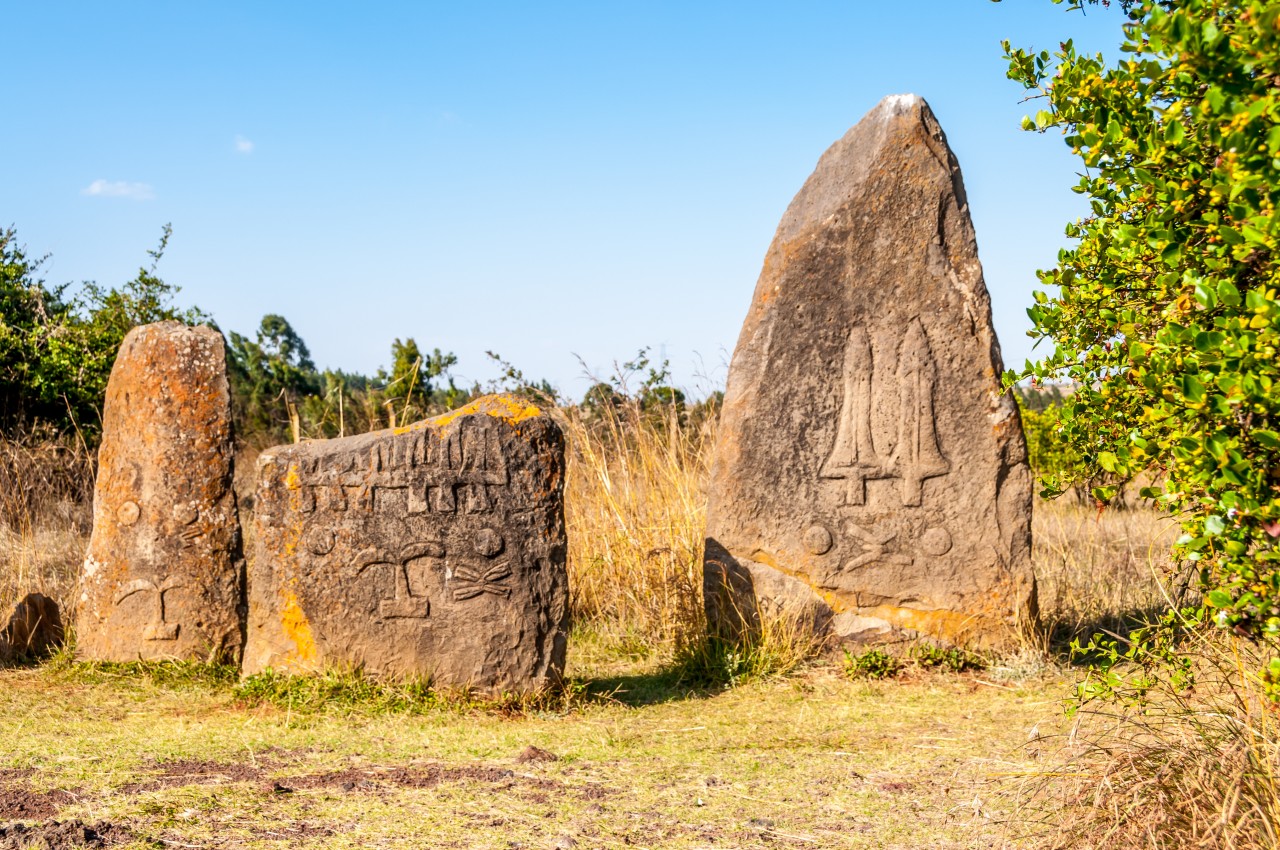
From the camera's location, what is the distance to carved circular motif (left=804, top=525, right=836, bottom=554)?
5832mm

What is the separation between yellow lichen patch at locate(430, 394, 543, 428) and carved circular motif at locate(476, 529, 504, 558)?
1.51 feet

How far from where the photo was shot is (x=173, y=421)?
5770 millimetres

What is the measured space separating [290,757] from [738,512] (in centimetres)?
251

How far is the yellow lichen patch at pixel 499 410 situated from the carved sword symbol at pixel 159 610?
1759 millimetres

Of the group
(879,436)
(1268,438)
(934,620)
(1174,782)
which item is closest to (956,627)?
(934,620)

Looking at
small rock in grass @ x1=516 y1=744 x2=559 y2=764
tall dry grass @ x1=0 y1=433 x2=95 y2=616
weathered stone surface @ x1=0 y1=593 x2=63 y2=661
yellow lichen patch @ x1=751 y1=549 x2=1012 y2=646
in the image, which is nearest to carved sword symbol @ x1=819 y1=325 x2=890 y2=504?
yellow lichen patch @ x1=751 y1=549 x2=1012 y2=646

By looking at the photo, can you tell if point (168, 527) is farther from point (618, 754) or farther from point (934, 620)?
point (934, 620)

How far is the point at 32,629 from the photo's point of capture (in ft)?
19.7

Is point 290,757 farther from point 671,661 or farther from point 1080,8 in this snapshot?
point 1080,8

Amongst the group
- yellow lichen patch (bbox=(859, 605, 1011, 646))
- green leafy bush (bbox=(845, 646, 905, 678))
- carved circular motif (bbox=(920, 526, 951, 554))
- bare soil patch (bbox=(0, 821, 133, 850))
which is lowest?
bare soil patch (bbox=(0, 821, 133, 850))

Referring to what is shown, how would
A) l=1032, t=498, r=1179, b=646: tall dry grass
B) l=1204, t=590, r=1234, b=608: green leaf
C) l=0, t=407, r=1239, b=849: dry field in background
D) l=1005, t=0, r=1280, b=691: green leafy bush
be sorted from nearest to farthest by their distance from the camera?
1. l=1005, t=0, r=1280, b=691: green leafy bush
2. l=1204, t=590, r=1234, b=608: green leaf
3. l=0, t=407, r=1239, b=849: dry field in background
4. l=1032, t=498, r=1179, b=646: tall dry grass

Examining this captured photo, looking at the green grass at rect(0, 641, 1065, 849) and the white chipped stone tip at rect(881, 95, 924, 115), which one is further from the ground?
the white chipped stone tip at rect(881, 95, 924, 115)

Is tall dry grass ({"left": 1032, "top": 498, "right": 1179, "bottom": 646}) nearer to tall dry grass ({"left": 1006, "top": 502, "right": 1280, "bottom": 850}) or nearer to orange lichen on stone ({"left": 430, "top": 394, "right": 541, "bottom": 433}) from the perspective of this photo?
tall dry grass ({"left": 1006, "top": 502, "right": 1280, "bottom": 850})

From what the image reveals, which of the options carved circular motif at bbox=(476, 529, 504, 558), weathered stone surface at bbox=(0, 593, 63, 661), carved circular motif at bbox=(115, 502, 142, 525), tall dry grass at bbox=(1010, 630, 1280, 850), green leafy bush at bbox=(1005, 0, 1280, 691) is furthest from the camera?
weathered stone surface at bbox=(0, 593, 63, 661)
